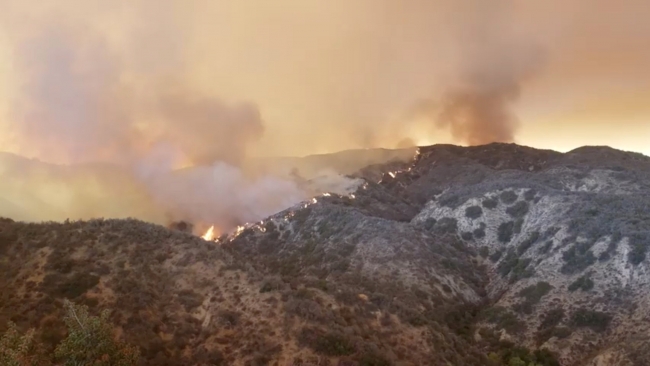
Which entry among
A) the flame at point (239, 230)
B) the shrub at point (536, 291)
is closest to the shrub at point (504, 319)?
the shrub at point (536, 291)

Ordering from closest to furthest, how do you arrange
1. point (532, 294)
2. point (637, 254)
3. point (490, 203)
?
point (637, 254) < point (532, 294) < point (490, 203)

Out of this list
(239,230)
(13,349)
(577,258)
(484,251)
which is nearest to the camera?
(13,349)

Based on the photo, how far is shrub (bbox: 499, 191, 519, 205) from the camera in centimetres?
10462

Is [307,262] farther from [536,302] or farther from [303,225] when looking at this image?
[536,302]

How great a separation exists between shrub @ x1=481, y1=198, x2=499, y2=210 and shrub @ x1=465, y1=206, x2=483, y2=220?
5.15 ft

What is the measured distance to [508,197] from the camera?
106 metres

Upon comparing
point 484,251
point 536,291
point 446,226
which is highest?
point 446,226

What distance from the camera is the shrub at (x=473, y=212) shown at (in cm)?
10381

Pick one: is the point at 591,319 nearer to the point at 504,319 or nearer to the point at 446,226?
the point at 504,319

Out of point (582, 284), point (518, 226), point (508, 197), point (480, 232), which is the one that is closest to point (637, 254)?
point (582, 284)

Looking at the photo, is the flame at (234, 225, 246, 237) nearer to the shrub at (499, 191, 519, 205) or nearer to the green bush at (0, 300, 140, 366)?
the shrub at (499, 191, 519, 205)

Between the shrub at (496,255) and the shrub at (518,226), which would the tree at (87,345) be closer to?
the shrub at (496,255)

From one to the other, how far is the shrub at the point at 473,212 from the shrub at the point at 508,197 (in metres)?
5.70

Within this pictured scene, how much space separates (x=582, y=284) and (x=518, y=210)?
1257 inches
